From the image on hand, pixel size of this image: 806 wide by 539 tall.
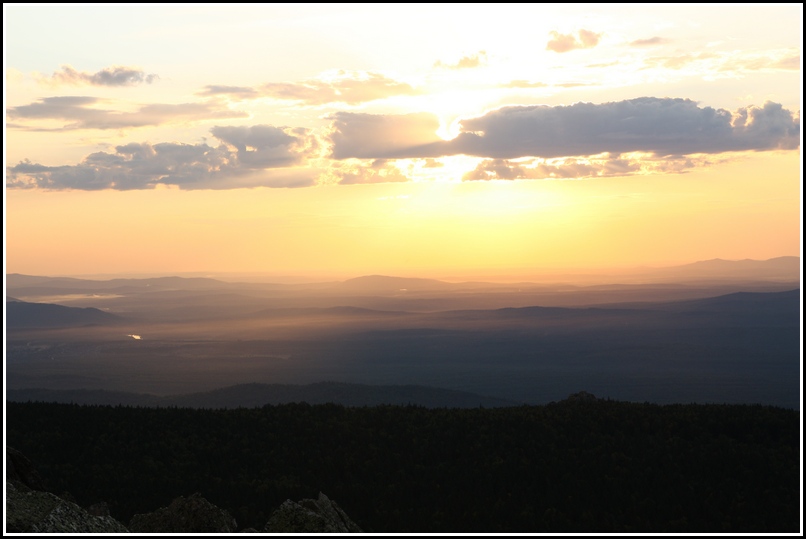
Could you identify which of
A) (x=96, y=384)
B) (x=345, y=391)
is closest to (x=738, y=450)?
(x=345, y=391)

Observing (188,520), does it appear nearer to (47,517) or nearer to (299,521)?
(299,521)

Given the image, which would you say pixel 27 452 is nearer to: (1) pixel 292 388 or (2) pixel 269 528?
(2) pixel 269 528

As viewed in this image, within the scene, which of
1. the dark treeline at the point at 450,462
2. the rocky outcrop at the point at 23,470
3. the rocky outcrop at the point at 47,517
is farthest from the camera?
the dark treeline at the point at 450,462

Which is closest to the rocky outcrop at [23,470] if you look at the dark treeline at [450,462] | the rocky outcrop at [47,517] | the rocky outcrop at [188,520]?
the rocky outcrop at [188,520]

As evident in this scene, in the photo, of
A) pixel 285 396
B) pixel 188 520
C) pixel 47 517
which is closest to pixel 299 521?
pixel 188 520

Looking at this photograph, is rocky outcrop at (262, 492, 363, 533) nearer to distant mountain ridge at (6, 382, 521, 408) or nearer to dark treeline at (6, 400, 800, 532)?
dark treeline at (6, 400, 800, 532)

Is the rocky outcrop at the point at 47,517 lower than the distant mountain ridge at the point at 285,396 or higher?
higher

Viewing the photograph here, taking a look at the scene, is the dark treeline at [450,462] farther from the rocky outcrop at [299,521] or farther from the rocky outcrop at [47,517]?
the rocky outcrop at [47,517]
